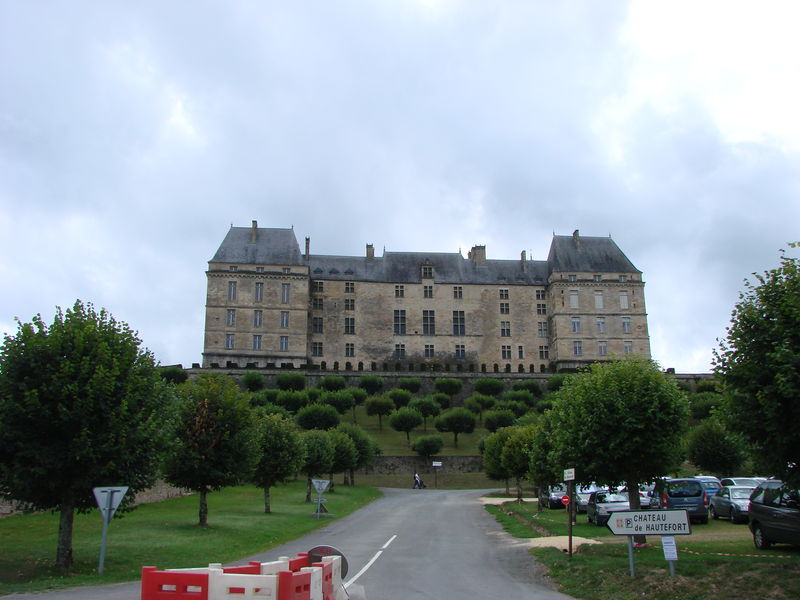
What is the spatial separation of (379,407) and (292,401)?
8.72m

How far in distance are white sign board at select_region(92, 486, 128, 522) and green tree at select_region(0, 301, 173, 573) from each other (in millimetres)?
2908

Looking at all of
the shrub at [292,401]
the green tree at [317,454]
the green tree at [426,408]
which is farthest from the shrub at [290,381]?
the green tree at [317,454]

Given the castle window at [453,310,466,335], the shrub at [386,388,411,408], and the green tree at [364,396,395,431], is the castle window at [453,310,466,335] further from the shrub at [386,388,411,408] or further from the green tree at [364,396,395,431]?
the green tree at [364,396,395,431]

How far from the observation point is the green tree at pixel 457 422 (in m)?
65.8

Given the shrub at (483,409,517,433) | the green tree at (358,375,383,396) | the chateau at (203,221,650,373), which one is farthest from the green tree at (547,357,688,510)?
the chateau at (203,221,650,373)

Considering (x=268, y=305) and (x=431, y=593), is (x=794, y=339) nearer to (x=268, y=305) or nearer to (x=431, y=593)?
(x=431, y=593)

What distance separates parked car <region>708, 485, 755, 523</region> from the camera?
24500 millimetres

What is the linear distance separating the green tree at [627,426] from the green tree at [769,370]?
4309 mm

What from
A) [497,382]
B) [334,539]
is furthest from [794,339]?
[497,382]

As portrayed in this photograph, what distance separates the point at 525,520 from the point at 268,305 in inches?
2277

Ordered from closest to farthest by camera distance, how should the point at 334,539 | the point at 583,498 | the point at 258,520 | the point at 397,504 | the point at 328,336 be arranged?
the point at 334,539, the point at 258,520, the point at 583,498, the point at 397,504, the point at 328,336

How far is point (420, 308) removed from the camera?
302 ft

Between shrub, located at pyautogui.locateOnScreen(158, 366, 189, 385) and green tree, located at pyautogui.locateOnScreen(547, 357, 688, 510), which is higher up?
shrub, located at pyautogui.locateOnScreen(158, 366, 189, 385)

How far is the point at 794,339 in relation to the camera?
545 inches
